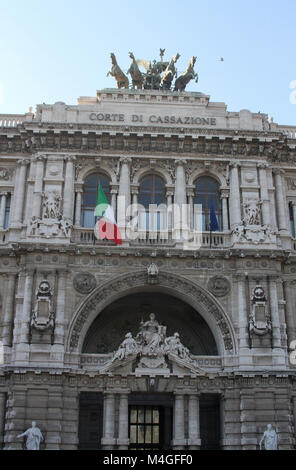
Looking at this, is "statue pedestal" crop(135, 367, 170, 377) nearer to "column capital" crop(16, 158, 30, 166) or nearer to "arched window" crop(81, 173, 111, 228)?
"arched window" crop(81, 173, 111, 228)

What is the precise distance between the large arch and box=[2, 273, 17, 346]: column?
305cm

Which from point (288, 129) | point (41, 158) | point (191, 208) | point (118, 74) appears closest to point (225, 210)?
point (191, 208)

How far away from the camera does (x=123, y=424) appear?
94.4 feet

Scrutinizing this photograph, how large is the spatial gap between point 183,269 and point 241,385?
21.0ft

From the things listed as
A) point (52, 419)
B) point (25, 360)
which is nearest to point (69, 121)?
point (25, 360)

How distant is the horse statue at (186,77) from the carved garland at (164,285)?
1256cm

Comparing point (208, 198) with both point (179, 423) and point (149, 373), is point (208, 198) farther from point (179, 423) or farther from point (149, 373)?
point (179, 423)

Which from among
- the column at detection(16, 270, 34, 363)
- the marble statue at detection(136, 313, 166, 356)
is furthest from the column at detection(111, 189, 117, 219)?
the marble statue at detection(136, 313, 166, 356)

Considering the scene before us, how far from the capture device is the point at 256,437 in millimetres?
28547

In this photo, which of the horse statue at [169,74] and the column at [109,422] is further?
the horse statue at [169,74]

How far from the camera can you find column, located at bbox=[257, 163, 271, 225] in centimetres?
3291

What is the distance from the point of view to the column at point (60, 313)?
29703mm

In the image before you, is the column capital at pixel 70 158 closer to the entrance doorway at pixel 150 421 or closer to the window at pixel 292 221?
the window at pixel 292 221

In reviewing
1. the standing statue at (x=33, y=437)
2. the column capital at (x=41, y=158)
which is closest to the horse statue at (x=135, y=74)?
the column capital at (x=41, y=158)
